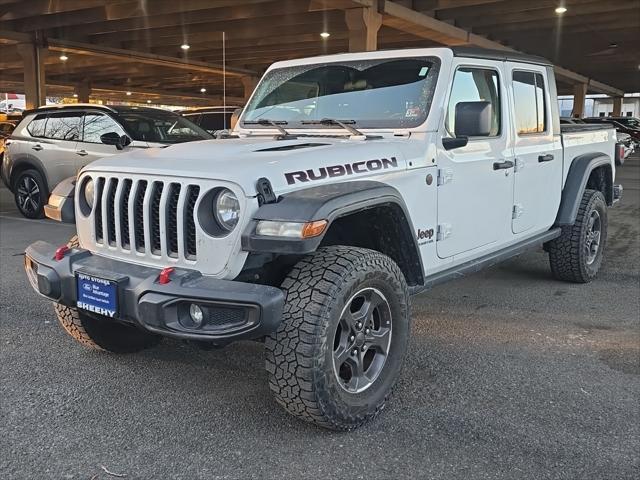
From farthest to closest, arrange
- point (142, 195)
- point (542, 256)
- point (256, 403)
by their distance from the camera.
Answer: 1. point (542, 256)
2. point (256, 403)
3. point (142, 195)

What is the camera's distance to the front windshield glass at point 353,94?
12.7 feet

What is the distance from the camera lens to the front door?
12.6ft

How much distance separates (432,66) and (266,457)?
8.21ft

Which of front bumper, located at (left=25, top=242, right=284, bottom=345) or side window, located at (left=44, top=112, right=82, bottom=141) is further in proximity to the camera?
side window, located at (left=44, top=112, right=82, bottom=141)

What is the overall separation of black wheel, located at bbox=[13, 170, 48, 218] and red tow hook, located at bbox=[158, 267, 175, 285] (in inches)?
309

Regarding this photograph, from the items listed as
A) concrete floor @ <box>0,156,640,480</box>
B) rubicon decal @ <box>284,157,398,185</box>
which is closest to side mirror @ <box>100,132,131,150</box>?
concrete floor @ <box>0,156,640,480</box>

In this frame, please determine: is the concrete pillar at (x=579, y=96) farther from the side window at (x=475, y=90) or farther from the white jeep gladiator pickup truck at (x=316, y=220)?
the side window at (x=475, y=90)

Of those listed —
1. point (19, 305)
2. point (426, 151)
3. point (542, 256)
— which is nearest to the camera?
point (426, 151)

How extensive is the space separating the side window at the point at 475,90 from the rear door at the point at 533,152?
9.1 inches

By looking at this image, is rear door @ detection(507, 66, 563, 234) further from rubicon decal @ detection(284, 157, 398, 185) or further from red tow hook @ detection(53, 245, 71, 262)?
red tow hook @ detection(53, 245, 71, 262)

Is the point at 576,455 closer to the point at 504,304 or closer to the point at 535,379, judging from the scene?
the point at 535,379

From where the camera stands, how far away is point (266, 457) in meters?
2.82

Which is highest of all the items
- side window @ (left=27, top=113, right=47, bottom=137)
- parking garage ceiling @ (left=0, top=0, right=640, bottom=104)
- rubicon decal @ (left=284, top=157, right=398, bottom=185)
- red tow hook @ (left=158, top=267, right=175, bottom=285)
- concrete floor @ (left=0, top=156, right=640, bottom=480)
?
parking garage ceiling @ (left=0, top=0, right=640, bottom=104)

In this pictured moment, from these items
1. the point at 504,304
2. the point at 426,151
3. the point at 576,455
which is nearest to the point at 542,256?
the point at 504,304
